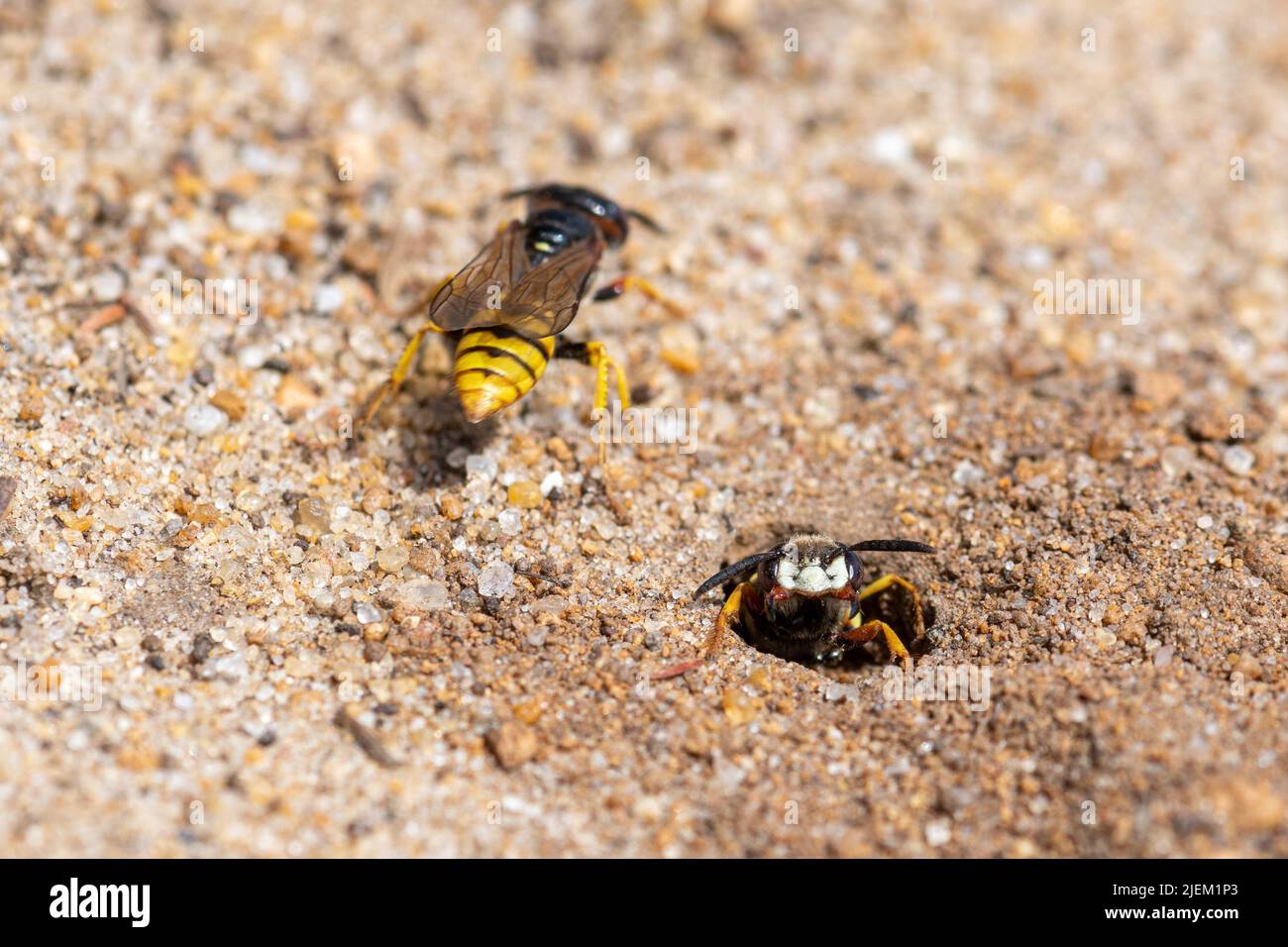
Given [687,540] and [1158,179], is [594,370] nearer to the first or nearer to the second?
[687,540]

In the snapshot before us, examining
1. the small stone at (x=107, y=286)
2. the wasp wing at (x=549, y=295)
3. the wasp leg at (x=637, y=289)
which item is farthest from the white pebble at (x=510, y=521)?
the small stone at (x=107, y=286)

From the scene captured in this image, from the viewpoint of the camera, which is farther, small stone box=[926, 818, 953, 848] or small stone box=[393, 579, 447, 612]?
small stone box=[393, 579, 447, 612]

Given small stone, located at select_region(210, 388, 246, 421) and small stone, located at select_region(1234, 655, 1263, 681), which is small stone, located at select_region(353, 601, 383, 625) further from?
small stone, located at select_region(1234, 655, 1263, 681)

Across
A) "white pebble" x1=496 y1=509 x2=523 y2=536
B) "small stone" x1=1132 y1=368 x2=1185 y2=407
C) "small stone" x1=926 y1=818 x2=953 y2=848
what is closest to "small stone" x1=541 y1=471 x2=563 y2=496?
"white pebble" x1=496 y1=509 x2=523 y2=536

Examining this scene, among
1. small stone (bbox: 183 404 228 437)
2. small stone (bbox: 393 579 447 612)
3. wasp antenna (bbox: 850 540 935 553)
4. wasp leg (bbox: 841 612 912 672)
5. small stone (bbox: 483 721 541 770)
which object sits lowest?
small stone (bbox: 483 721 541 770)

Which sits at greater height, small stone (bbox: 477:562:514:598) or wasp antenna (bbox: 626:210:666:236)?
wasp antenna (bbox: 626:210:666:236)

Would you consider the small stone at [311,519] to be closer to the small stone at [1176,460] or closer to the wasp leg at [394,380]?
the wasp leg at [394,380]
